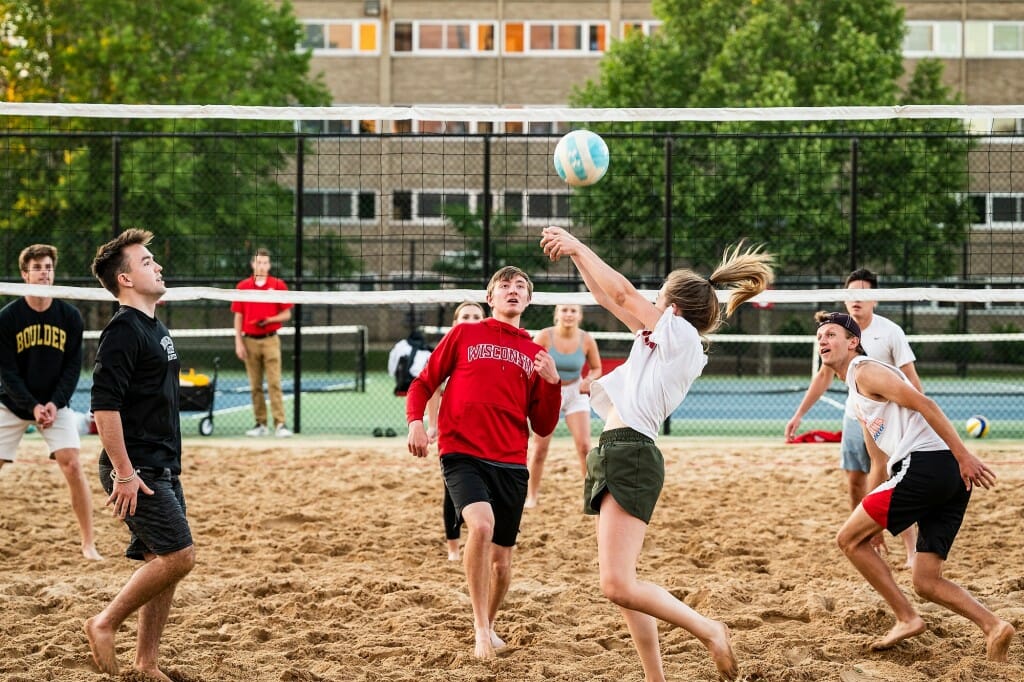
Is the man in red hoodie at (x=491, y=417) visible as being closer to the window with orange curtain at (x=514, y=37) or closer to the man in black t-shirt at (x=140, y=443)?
the man in black t-shirt at (x=140, y=443)

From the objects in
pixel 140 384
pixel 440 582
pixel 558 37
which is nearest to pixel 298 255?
pixel 440 582

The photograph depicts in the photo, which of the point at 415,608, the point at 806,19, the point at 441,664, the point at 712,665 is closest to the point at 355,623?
the point at 415,608

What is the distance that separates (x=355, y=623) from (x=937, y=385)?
16072 mm

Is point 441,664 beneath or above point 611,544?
beneath

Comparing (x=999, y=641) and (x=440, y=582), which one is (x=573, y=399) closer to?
(x=440, y=582)

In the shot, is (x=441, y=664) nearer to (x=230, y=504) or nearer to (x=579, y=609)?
(x=579, y=609)

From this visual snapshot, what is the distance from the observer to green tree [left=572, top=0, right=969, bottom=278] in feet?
62.2

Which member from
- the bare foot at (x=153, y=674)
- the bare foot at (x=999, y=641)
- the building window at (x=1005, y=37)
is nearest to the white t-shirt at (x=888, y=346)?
the bare foot at (x=999, y=641)

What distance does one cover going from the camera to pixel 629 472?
3943 mm

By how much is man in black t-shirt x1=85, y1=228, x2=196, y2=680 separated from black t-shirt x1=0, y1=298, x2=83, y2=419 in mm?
2196

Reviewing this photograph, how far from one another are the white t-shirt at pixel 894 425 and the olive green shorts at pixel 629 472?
1.20 m

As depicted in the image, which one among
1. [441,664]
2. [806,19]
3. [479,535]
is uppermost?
→ [806,19]

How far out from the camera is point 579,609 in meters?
5.32

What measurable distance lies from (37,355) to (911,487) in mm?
4644
